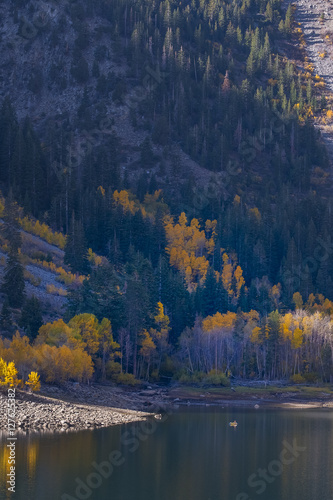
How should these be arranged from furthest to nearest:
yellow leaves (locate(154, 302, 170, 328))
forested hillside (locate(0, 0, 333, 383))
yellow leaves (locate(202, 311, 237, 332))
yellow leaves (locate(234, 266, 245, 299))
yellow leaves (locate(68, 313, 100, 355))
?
1. yellow leaves (locate(234, 266, 245, 299))
2. yellow leaves (locate(202, 311, 237, 332))
3. yellow leaves (locate(154, 302, 170, 328))
4. forested hillside (locate(0, 0, 333, 383))
5. yellow leaves (locate(68, 313, 100, 355))

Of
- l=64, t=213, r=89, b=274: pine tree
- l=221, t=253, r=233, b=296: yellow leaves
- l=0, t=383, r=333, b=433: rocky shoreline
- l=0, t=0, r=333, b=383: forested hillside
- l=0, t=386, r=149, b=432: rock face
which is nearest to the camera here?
l=0, t=386, r=149, b=432: rock face

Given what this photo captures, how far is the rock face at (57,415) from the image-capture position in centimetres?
5434

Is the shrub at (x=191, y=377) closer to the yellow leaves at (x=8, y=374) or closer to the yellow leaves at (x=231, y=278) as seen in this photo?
the yellow leaves at (x=231, y=278)

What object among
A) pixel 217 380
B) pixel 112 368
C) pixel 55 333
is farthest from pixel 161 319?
pixel 55 333

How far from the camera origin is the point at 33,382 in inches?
2405

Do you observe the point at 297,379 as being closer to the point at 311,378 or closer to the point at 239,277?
the point at 311,378

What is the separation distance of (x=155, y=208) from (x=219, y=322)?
5338 cm

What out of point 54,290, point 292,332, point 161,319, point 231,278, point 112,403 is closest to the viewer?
point 112,403

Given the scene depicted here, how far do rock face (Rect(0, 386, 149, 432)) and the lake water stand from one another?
2010 millimetres

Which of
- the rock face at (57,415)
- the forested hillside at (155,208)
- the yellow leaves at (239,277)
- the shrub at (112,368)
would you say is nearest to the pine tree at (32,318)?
the forested hillside at (155,208)

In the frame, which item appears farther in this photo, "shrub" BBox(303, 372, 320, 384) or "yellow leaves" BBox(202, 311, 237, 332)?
"yellow leaves" BBox(202, 311, 237, 332)

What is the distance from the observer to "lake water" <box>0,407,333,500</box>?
40.1m

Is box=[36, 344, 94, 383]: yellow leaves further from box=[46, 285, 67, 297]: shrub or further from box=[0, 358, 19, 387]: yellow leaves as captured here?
box=[46, 285, 67, 297]: shrub

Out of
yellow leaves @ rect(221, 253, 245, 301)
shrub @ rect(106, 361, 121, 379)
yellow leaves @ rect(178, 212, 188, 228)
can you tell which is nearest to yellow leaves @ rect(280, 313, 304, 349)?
yellow leaves @ rect(221, 253, 245, 301)
